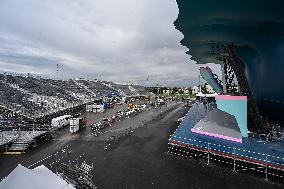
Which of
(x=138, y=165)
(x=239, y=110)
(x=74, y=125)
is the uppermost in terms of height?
(x=239, y=110)

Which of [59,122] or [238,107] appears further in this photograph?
[59,122]

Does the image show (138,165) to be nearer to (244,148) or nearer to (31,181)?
(244,148)

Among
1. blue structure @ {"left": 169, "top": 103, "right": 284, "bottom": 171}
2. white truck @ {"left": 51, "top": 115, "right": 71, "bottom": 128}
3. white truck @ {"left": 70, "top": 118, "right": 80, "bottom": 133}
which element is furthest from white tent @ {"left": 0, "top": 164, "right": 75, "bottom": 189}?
white truck @ {"left": 51, "top": 115, "right": 71, "bottom": 128}

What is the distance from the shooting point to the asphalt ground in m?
14.7

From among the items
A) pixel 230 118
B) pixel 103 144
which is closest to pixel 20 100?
pixel 103 144

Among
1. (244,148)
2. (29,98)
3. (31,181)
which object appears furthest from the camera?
(29,98)

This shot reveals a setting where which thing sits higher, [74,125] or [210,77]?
[210,77]

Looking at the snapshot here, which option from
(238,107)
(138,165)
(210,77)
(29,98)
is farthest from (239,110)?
(29,98)

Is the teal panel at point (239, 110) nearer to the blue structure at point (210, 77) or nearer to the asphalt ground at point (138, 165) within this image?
the asphalt ground at point (138, 165)

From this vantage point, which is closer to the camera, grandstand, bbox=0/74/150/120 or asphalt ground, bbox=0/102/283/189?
asphalt ground, bbox=0/102/283/189

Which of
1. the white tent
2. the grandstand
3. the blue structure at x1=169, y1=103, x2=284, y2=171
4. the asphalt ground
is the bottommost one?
the asphalt ground

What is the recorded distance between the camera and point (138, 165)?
58.9ft

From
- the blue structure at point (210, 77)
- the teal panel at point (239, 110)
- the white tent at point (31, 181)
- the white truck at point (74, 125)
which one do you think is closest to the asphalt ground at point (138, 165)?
the white truck at point (74, 125)

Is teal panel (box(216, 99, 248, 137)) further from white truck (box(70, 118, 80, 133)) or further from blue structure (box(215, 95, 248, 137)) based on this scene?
white truck (box(70, 118, 80, 133))
